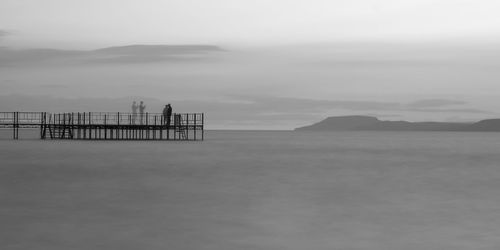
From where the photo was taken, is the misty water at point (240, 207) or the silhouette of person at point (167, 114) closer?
the misty water at point (240, 207)

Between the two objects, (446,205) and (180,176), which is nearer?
(446,205)

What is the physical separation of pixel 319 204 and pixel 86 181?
11114mm

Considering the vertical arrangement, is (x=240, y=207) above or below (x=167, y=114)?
below

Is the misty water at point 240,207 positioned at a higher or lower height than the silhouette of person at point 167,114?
lower

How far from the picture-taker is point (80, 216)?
62.4 ft

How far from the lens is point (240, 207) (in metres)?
21.7

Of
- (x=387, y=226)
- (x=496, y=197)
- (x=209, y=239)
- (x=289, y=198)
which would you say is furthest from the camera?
(x=496, y=197)

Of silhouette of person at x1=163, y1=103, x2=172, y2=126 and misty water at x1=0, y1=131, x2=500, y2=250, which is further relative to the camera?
silhouette of person at x1=163, y1=103, x2=172, y2=126

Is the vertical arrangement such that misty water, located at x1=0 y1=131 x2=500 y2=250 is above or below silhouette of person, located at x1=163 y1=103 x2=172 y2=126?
below

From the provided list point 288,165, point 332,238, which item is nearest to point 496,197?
point 332,238

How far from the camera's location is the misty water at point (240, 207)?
15.9 metres

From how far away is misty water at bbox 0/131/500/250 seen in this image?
1588 centimetres

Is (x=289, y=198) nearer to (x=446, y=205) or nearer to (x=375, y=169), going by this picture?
(x=446, y=205)

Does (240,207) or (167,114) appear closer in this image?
(240,207)
